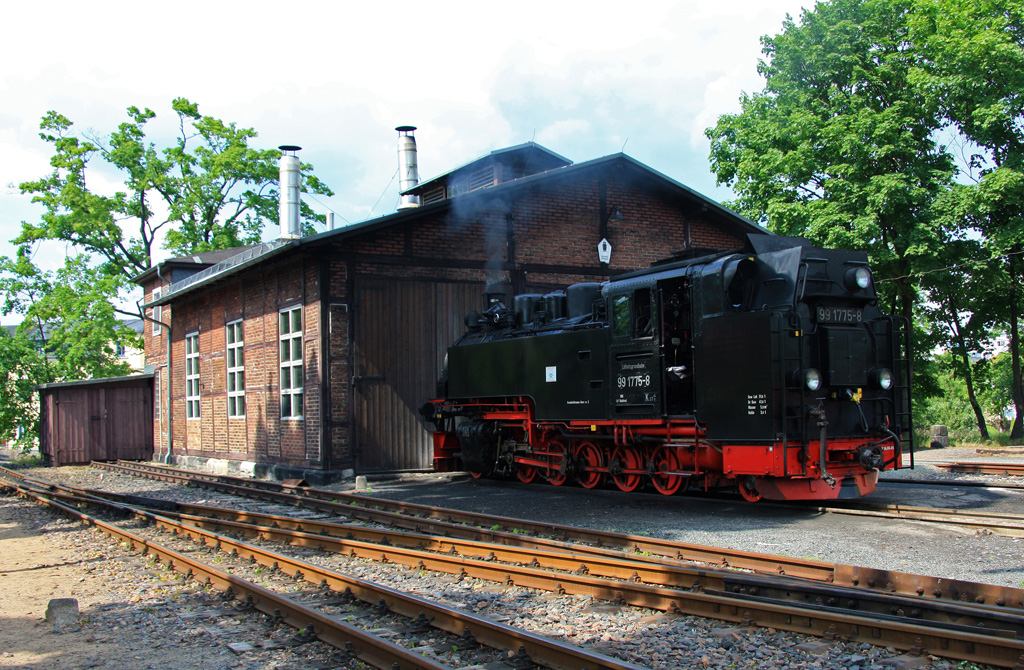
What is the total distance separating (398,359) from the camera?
1516 cm

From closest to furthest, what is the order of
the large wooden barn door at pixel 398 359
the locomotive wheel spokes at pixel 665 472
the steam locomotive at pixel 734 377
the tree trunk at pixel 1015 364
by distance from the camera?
the steam locomotive at pixel 734 377 → the locomotive wheel spokes at pixel 665 472 → the large wooden barn door at pixel 398 359 → the tree trunk at pixel 1015 364

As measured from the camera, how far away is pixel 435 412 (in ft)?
47.0

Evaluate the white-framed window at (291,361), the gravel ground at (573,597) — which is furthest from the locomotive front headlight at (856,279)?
the white-framed window at (291,361)

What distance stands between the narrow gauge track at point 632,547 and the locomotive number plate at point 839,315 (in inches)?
132

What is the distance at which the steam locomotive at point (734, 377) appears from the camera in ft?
27.9

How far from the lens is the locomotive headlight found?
910 cm

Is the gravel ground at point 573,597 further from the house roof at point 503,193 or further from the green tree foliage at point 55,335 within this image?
the green tree foliage at point 55,335

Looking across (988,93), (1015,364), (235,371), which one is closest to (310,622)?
(235,371)

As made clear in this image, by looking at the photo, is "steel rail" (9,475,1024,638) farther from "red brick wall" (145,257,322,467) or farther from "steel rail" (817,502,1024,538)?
"red brick wall" (145,257,322,467)

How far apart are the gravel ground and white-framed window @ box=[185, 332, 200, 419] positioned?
33.9ft

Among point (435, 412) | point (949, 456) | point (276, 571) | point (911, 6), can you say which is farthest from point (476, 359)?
point (911, 6)

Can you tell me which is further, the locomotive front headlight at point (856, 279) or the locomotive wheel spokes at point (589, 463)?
the locomotive wheel spokes at point (589, 463)

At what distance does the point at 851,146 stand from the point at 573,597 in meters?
19.7

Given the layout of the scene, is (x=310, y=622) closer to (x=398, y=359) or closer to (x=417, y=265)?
(x=398, y=359)
